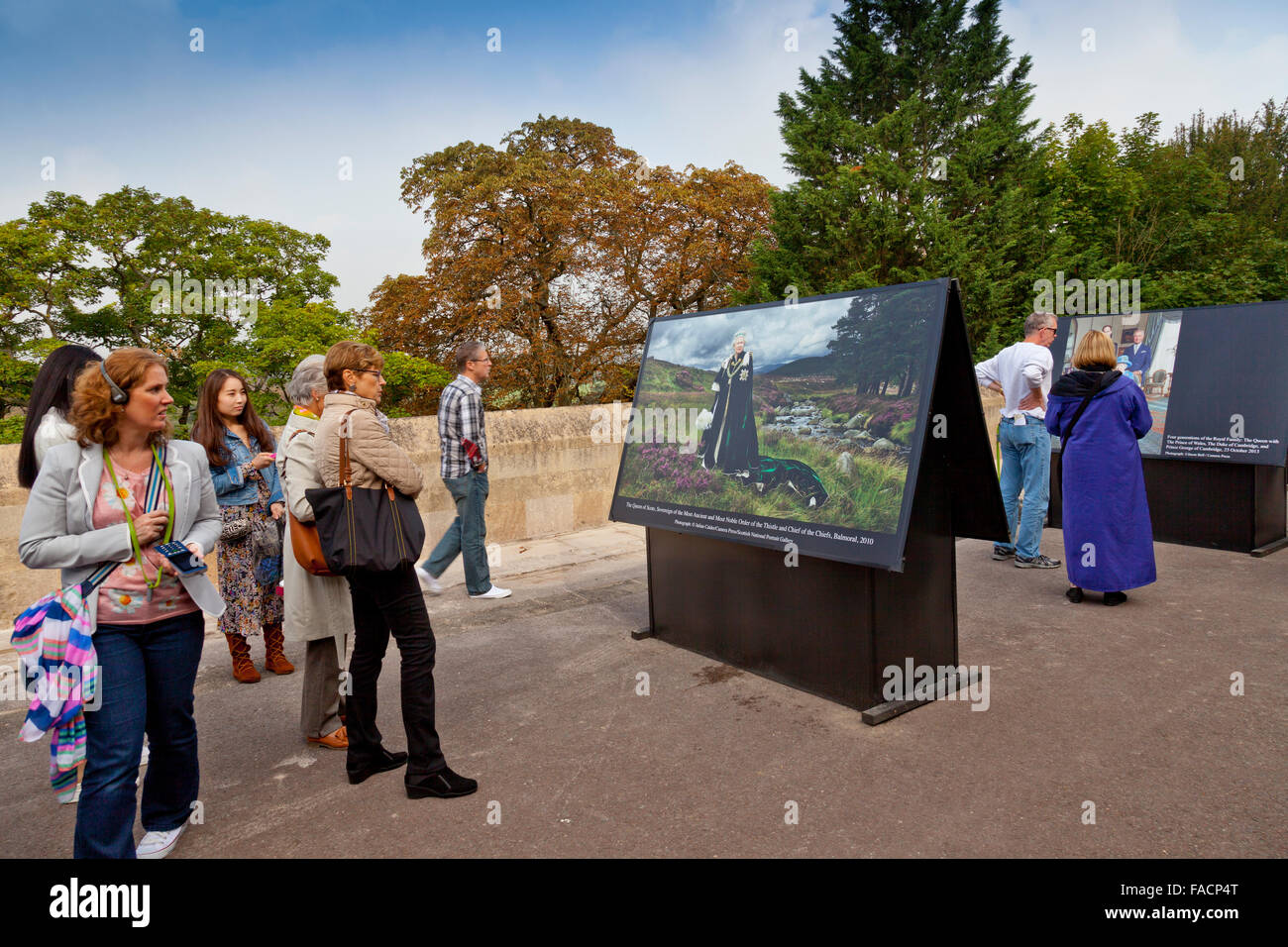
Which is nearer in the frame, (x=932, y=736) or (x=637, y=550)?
(x=932, y=736)

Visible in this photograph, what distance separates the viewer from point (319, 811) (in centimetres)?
356

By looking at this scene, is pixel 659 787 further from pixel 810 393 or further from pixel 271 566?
pixel 271 566

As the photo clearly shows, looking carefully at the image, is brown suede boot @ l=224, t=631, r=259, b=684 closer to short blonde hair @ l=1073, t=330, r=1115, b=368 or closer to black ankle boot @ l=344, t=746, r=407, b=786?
black ankle boot @ l=344, t=746, r=407, b=786

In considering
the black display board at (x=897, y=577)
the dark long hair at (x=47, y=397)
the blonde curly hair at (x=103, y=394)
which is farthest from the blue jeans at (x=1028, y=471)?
the dark long hair at (x=47, y=397)

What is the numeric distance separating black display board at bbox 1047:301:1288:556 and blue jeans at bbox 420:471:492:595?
5.69 meters

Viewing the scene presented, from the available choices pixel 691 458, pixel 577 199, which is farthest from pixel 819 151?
pixel 691 458

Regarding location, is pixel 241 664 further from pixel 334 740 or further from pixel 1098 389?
pixel 1098 389

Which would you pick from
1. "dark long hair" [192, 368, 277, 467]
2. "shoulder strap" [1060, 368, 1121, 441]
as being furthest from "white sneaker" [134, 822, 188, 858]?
"shoulder strap" [1060, 368, 1121, 441]

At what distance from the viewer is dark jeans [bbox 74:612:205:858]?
288cm

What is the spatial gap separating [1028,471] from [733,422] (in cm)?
368

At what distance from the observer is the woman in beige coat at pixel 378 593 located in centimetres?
354

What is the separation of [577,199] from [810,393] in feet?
58.0

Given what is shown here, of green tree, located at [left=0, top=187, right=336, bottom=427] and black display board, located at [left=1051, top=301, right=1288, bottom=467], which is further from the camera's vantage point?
green tree, located at [left=0, top=187, right=336, bottom=427]

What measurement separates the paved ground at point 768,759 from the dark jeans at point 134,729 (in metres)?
0.32
